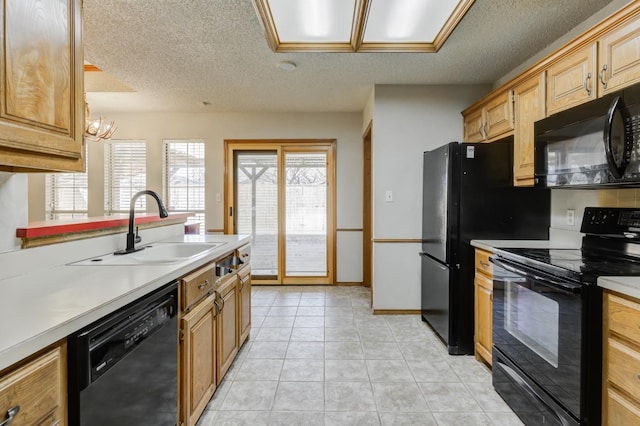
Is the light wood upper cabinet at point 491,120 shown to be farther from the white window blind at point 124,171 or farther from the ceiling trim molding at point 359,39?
the white window blind at point 124,171

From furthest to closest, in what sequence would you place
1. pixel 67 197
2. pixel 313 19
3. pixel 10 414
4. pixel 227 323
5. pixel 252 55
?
pixel 67 197
pixel 252 55
pixel 313 19
pixel 227 323
pixel 10 414

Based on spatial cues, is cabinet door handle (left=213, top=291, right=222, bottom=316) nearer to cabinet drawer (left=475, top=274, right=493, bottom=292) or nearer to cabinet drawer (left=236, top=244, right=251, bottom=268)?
cabinet drawer (left=236, top=244, right=251, bottom=268)

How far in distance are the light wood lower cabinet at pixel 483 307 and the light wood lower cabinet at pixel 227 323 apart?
181 cm

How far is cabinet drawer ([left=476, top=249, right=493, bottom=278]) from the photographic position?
A: 226cm

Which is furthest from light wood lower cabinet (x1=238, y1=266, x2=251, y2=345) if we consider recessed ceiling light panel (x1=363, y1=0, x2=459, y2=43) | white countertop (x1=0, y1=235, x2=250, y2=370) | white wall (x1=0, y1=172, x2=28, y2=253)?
recessed ceiling light panel (x1=363, y1=0, x2=459, y2=43)

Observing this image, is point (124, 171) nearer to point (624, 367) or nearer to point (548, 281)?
point (548, 281)

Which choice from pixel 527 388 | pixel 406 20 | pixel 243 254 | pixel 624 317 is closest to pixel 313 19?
pixel 406 20

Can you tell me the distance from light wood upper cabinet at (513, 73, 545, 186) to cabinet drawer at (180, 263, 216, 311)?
2241mm

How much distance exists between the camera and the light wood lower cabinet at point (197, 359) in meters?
1.49

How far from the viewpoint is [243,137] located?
4578 millimetres

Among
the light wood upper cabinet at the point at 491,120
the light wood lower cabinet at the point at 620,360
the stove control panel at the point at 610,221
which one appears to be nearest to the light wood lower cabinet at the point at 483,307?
the stove control panel at the point at 610,221

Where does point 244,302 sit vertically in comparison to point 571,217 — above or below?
below

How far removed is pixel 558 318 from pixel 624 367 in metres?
0.30

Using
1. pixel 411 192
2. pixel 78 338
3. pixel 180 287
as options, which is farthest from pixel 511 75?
pixel 78 338
